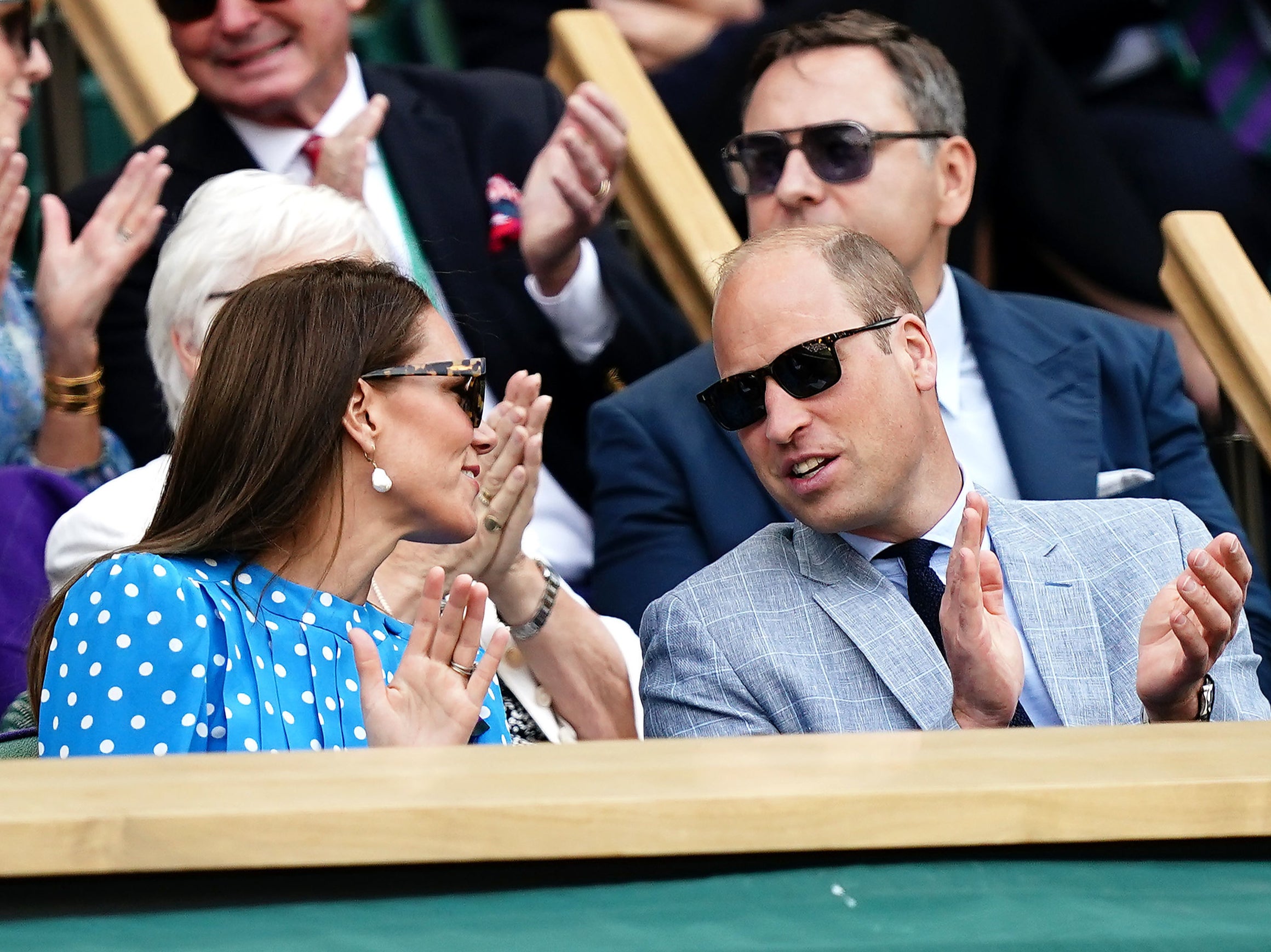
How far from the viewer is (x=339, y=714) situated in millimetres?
1876

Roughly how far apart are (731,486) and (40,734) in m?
1.15

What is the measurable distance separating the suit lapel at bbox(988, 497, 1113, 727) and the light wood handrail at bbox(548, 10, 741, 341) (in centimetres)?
109

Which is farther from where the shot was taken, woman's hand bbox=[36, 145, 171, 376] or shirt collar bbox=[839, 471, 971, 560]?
woman's hand bbox=[36, 145, 171, 376]

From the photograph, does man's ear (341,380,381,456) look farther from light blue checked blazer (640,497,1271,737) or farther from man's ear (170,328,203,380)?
man's ear (170,328,203,380)

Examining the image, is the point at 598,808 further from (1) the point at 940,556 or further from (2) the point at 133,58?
(2) the point at 133,58

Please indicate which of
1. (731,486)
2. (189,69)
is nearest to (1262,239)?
(731,486)

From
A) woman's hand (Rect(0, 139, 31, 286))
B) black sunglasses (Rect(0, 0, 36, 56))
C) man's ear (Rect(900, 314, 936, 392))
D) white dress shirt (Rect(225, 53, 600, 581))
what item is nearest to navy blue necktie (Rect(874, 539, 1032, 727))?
man's ear (Rect(900, 314, 936, 392))

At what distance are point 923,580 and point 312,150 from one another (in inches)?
57.4

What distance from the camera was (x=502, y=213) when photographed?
311 centimetres

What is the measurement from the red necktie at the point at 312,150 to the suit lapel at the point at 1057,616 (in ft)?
4.64

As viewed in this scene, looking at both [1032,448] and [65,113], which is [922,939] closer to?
[1032,448]

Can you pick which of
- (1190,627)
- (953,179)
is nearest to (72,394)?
(953,179)

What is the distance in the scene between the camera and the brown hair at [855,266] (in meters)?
2.13

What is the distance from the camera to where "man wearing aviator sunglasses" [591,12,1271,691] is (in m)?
2.65
